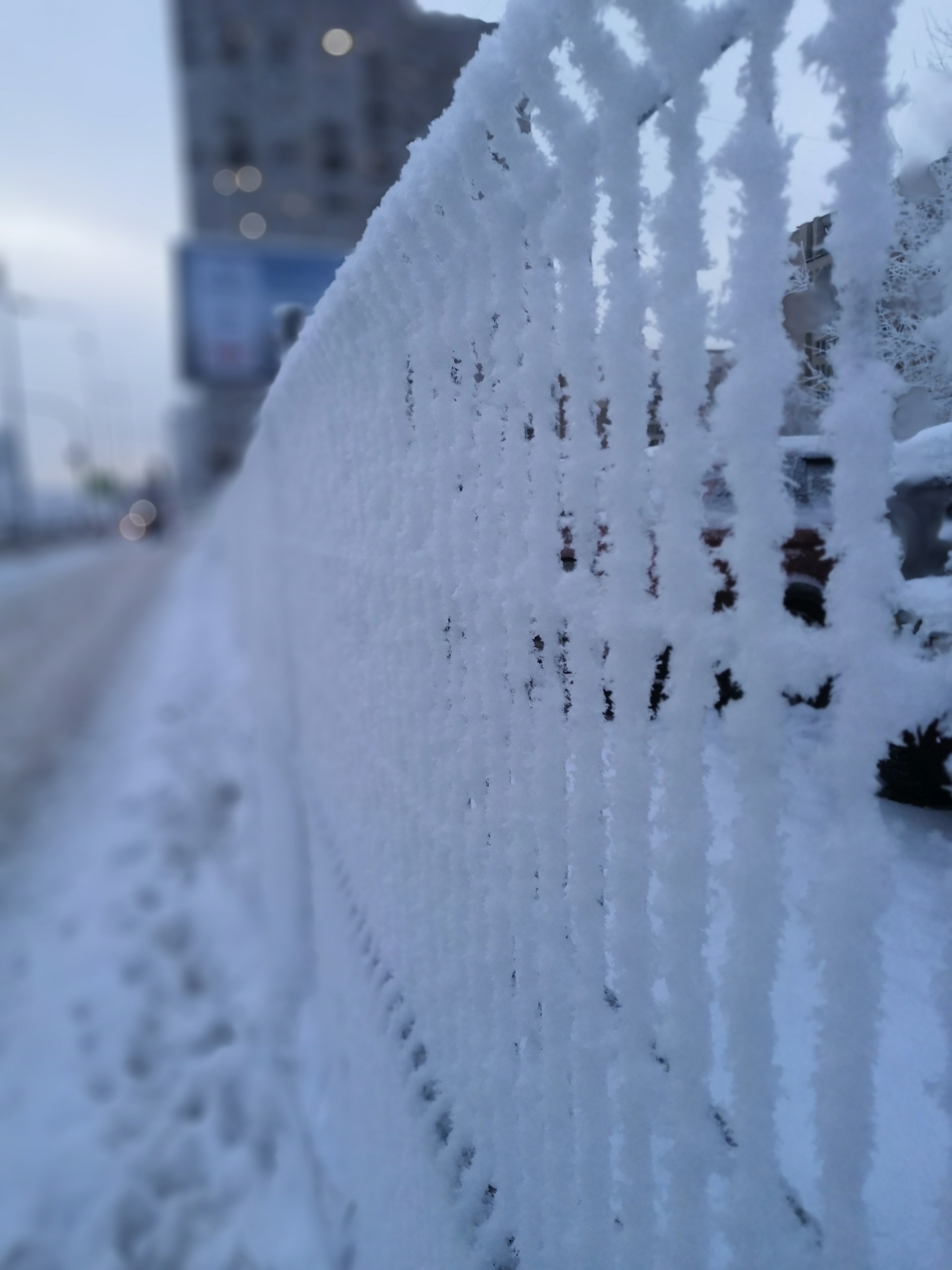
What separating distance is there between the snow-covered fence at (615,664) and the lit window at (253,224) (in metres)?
31.4

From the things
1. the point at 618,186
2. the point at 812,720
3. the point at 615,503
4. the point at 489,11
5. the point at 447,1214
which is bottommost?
the point at 447,1214

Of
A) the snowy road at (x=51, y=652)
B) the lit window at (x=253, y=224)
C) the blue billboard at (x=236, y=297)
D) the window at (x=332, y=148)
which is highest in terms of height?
the window at (x=332, y=148)

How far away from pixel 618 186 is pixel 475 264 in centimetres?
31

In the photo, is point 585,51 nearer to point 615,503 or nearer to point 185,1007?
point 615,503

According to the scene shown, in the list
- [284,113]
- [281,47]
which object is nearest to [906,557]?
[284,113]

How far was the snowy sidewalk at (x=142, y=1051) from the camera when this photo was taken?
208 cm

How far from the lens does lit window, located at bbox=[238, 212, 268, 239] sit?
27.8 m

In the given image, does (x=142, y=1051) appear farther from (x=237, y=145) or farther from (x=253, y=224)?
(x=237, y=145)

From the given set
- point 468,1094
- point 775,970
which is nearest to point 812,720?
point 775,970

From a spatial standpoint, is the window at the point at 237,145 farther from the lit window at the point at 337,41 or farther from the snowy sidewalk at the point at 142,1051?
the snowy sidewalk at the point at 142,1051

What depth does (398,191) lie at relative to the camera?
3.61ft

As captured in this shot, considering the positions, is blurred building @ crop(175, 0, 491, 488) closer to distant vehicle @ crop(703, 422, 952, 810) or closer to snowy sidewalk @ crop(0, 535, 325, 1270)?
snowy sidewalk @ crop(0, 535, 325, 1270)

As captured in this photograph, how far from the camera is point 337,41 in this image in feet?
76.0

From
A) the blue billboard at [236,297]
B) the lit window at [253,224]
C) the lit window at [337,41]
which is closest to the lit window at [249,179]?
the lit window at [253,224]
